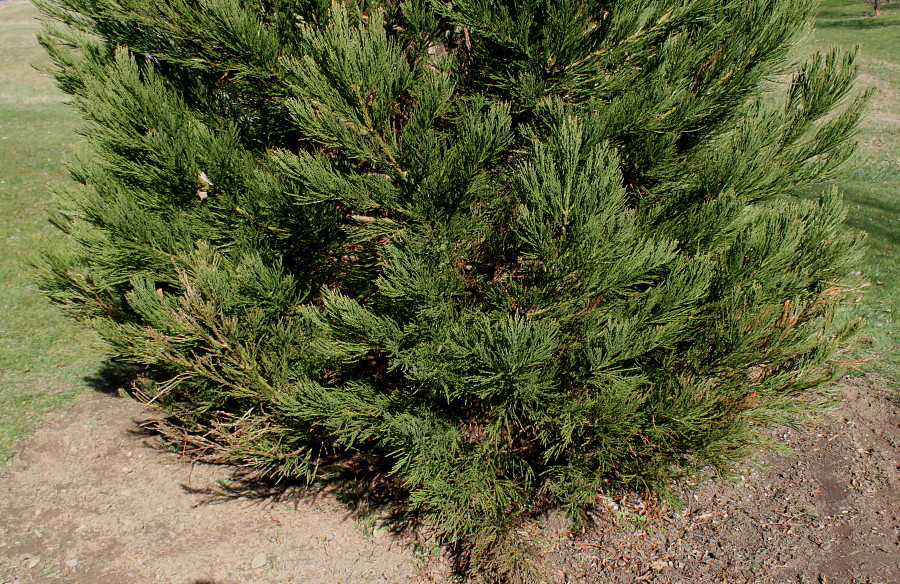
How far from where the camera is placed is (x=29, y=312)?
277 inches

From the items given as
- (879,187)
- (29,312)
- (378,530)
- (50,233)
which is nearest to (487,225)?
(378,530)

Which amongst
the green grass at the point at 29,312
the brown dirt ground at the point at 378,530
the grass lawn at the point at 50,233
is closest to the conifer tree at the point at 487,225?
the brown dirt ground at the point at 378,530

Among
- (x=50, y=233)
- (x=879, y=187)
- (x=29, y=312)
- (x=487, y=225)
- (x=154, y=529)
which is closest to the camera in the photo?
(x=487, y=225)

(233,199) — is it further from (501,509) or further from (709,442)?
(709,442)

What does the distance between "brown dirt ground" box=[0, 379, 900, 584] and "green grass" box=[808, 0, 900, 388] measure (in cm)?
99

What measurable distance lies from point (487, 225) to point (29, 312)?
6.59 m

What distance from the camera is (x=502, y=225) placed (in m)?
3.50

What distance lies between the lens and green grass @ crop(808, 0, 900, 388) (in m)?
5.68

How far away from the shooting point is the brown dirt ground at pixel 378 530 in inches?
142

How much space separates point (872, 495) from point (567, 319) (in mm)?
2855

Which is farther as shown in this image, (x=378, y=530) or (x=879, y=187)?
(x=879, y=187)

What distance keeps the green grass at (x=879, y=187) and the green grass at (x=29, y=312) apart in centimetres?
677

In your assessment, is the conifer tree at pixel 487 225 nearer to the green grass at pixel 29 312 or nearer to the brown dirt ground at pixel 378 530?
the brown dirt ground at pixel 378 530

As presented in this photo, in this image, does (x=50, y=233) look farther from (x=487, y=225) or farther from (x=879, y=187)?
(x=879, y=187)
